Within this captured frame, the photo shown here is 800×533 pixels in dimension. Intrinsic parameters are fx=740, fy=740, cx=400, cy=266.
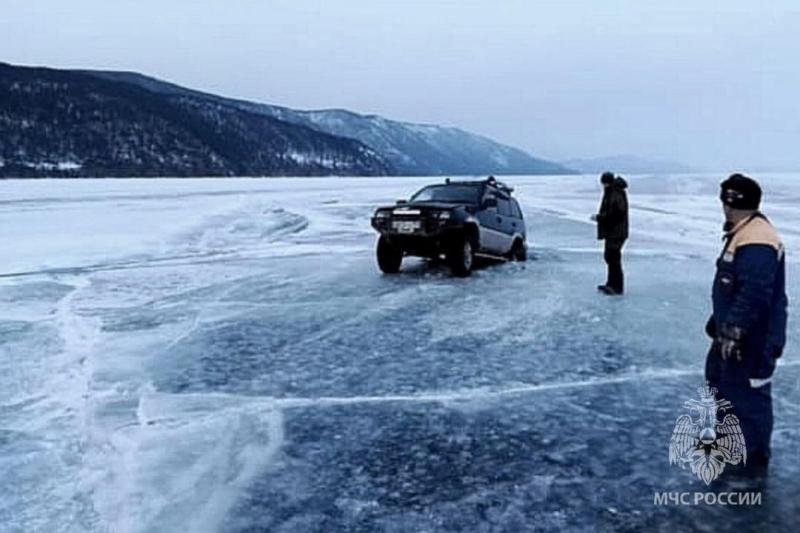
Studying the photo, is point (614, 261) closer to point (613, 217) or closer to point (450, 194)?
point (613, 217)

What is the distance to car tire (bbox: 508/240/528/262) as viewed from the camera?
14430 millimetres

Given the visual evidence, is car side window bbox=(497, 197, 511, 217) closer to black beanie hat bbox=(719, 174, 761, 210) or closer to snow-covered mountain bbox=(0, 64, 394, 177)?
black beanie hat bbox=(719, 174, 761, 210)

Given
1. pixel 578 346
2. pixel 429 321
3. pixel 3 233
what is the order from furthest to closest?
pixel 3 233 → pixel 429 321 → pixel 578 346

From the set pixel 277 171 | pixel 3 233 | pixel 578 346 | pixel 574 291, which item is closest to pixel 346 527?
pixel 578 346

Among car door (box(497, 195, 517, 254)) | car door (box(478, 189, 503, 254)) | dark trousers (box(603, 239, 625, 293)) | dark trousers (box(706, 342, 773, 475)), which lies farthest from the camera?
car door (box(497, 195, 517, 254))

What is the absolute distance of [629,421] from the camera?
5129 millimetres

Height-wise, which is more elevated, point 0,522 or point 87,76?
point 87,76

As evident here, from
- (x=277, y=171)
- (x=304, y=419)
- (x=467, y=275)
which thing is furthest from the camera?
(x=277, y=171)

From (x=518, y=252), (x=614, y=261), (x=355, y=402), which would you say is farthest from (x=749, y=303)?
(x=518, y=252)

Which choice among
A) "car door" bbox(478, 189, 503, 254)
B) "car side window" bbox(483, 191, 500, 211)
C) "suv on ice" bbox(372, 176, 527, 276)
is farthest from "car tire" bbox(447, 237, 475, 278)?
"car side window" bbox(483, 191, 500, 211)

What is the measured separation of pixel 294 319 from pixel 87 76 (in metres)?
163

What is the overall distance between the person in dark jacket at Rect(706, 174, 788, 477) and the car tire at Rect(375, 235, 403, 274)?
8.48 metres

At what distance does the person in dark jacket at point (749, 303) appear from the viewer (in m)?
3.79

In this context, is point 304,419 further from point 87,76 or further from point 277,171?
point 87,76
